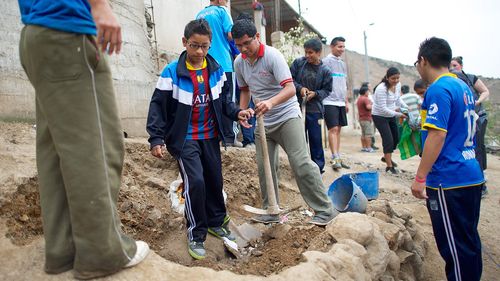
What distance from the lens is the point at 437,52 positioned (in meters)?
3.01

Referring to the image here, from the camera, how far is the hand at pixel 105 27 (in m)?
1.84

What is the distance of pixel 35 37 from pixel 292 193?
3813 mm

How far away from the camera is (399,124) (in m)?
6.76

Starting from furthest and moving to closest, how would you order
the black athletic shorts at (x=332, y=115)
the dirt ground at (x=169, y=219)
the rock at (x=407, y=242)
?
the black athletic shorts at (x=332, y=115)
the rock at (x=407, y=242)
the dirt ground at (x=169, y=219)

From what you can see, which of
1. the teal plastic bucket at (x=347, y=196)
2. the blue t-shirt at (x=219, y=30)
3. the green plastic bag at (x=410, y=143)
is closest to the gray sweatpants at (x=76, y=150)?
the teal plastic bucket at (x=347, y=196)

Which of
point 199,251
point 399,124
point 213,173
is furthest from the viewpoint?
point 399,124

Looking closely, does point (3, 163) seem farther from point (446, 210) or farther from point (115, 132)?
point (446, 210)

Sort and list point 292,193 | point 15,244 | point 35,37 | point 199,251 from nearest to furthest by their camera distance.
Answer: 1. point 35,37
2. point 15,244
3. point 199,251
4. point 292,193

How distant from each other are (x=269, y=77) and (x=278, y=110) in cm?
32

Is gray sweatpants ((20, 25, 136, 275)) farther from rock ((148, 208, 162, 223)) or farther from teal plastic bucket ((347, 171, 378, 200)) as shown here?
teal plastic bucket ((347, 171, 378, 200))

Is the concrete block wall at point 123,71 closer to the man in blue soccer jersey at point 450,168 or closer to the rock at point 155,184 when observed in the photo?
the rock at point 155,184

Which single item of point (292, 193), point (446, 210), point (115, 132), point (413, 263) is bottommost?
point (413, 263)

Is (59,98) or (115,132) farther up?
(59,98)

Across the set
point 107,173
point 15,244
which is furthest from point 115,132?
point 15,244
